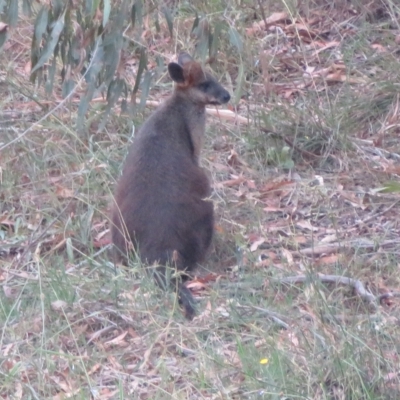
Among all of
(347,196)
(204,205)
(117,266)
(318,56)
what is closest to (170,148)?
(204,205)

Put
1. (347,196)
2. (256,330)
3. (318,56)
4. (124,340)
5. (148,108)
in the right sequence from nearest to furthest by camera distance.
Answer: (256,330) → (124,340) → (347,196) → (148,108) → (318,56)

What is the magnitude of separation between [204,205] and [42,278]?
0.97 metres

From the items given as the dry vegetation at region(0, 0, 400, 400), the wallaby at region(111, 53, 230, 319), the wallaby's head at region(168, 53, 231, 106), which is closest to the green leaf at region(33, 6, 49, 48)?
the dry vegetation at region(0, 0, 400, 400)

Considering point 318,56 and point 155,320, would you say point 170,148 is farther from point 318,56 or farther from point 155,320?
point 318,56

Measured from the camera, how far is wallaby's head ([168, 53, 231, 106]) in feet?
19.2

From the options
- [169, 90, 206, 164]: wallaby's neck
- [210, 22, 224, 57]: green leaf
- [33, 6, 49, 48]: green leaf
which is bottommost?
[169, 90, 206, 164]: wallaby's neck

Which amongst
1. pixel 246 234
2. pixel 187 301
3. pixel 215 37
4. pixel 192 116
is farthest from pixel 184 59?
pixel 187 301

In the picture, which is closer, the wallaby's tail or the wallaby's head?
the wallaby's tail

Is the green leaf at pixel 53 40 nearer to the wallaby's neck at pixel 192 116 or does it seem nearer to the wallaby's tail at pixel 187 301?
the wallaby's tail at pixel 187 301

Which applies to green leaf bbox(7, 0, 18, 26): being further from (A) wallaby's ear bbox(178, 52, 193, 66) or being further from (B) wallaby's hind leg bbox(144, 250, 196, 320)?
(A) wallaby's ear bbox(178, 52, 193, 66)

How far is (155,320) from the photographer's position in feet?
14.4

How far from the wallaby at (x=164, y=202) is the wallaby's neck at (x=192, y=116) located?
3cm

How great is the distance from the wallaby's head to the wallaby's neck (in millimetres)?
34

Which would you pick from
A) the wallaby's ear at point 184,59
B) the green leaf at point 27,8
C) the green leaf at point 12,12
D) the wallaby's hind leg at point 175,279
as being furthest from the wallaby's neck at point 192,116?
the green leaf at point 12,12
